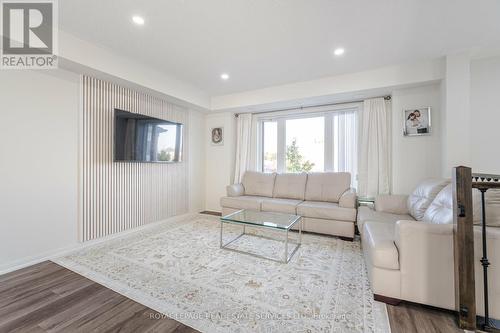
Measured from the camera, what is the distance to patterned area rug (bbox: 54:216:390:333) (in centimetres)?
146

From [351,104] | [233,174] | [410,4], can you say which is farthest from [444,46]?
[233,174]

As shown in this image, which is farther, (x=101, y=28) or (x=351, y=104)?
(x=351, y=104)

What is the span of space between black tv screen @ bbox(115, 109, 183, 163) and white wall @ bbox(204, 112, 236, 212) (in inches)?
42.3

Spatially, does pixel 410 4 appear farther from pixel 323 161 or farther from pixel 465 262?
pixel 323 161

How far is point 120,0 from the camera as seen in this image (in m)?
1.80

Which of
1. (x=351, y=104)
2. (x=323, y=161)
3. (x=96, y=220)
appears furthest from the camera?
(x=323, y=161)

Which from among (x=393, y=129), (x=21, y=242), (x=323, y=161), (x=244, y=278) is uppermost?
(x=393, y=129)

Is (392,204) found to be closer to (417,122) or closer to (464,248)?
(417,122)

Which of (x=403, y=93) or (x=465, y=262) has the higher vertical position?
(x=403, y=93)

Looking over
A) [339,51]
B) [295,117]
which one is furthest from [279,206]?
[339,51]

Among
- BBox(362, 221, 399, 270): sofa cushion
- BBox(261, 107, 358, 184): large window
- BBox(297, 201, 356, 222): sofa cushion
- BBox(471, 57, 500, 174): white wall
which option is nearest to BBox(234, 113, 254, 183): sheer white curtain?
BBox(261, 107, 358, 184): large window

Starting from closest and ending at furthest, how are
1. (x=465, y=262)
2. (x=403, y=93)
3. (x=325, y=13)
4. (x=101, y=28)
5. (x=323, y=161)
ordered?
(x=465, y=262) → (x=325, y=13) → (x=101, y=28) → (x=403, y=93) → (x=323, y=161)

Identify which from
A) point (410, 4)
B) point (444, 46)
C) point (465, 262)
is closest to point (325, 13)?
point (410, 4)

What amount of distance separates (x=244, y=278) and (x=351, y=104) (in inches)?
135
